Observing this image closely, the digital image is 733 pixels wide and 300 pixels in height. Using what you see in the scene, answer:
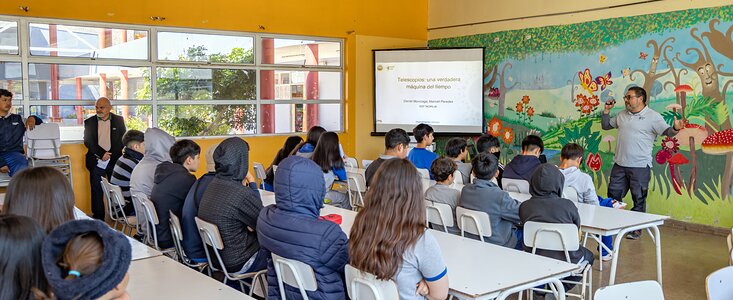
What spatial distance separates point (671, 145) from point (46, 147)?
6978 millimetres

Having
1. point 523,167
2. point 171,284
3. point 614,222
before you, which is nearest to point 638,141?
point 523,167

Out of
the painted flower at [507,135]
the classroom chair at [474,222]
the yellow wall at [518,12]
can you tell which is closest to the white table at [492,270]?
the classroom chair at [474,222]

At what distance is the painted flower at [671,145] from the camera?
6869 millimetres

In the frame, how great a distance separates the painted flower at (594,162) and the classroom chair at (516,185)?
9.83ft

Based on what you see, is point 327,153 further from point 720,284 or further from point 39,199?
point 720,284

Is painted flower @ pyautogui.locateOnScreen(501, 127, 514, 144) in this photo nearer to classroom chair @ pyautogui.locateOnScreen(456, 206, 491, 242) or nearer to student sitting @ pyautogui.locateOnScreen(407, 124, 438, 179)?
student sitting @ pyautogui.locateOnScreen(407, 124, 438, 179)

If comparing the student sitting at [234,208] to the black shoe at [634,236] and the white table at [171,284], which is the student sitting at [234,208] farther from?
the black shoe at [634,236]

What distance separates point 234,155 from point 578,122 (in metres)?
5.66

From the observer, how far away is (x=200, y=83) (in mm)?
8602

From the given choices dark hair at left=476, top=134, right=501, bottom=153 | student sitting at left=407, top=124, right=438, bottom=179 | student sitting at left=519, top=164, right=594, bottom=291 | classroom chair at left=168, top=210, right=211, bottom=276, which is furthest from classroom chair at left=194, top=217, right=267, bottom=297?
dark hair at left=476, top=134, right=501, bottom=153

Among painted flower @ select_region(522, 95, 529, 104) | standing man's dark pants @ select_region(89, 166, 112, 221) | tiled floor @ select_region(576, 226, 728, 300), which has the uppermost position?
painted flower @ select_region(522, 95, 529, 104)

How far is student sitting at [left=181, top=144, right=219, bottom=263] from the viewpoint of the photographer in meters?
3.70

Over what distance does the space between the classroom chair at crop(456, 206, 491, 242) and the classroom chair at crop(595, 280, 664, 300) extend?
154 centimetres

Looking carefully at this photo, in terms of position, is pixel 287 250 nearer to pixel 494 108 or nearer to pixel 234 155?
pixel 234 155
